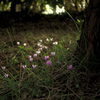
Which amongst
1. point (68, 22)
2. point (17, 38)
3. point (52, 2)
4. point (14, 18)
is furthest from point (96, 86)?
point (14, 18)

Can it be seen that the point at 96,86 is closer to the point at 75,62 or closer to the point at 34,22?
A: the point at 75,62

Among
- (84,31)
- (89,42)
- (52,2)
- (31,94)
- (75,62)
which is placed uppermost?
(52,2)

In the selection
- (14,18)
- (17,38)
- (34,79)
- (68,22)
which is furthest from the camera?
(14,18)

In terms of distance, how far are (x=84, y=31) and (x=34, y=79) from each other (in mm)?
711

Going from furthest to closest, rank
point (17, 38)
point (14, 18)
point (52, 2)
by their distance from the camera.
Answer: point (14, 18) → point (52, 2) → point (17, 38)

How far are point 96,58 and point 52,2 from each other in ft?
5.84

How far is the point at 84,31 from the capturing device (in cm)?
147

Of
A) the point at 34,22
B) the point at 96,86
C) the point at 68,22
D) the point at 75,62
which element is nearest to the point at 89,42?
the point at 75,62

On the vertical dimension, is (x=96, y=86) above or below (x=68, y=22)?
below

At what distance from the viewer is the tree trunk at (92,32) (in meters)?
1.36

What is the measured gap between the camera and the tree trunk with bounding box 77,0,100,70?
53.4 inches

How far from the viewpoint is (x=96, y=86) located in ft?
4.14

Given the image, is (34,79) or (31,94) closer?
(31,94)

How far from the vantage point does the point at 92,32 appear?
1.41 metres
